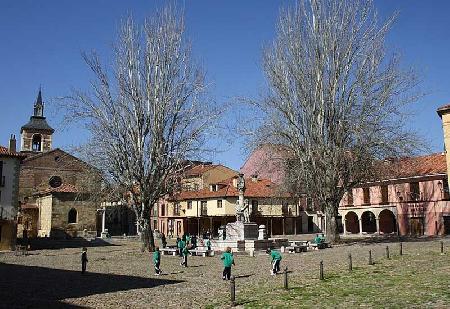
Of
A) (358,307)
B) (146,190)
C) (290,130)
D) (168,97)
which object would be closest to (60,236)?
(146,190)

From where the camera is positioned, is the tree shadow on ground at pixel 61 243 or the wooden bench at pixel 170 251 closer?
the wooden bench at pixel 170 251

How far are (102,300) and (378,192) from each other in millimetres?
39834

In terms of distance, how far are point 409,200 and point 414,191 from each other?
1.00 m

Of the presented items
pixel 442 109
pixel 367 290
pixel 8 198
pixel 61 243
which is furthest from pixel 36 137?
pixel 367 290

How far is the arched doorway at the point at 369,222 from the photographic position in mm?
50775

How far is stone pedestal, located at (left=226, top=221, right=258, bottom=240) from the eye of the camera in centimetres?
2824

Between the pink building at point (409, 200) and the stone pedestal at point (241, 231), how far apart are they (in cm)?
1440

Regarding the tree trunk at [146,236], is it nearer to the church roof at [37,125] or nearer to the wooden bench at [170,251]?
the wooden bench at [170,251]

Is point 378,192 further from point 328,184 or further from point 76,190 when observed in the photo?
point 76,190

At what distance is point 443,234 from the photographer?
1555 inches

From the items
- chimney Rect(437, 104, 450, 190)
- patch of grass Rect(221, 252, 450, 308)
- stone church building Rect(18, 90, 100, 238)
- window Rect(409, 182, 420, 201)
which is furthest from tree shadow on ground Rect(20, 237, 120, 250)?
window Rect(409, 182, 420, 201)

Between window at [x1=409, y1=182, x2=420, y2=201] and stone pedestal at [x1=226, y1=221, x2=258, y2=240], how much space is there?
2107cm

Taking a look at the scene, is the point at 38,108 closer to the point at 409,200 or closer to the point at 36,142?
the point at 36,142

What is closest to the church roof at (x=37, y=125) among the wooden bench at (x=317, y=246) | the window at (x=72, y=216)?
the window at (x=72, y=216)
